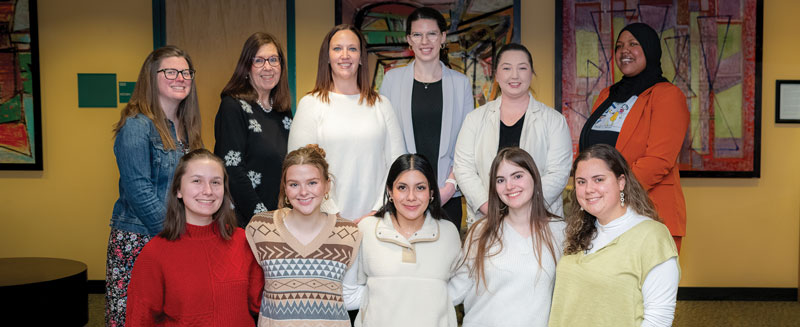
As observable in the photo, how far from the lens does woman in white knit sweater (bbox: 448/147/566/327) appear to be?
236 centimetres

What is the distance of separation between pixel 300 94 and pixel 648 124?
2.68 m


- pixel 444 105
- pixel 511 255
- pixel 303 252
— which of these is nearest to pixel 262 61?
pixel 444 105

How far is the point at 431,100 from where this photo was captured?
310 cm

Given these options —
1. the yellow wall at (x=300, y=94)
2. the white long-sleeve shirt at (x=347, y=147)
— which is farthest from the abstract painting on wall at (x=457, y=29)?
the white long-sleeve shirt at (x=347, y=147)

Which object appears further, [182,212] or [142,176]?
[142,176]

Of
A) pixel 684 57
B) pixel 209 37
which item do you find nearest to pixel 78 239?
pixel 209 37

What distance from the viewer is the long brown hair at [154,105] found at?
2.60m

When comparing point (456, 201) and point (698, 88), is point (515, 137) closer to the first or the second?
point (456, 201)

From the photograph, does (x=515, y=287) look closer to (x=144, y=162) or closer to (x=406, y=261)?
(x=406, y=261)

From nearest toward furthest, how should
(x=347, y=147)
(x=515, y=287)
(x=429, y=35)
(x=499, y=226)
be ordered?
(x=515, y=287) < (x=499, y=226) < (x=347, y=147) < (x=429, y=35)

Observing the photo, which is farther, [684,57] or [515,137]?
[684,57]

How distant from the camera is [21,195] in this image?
4.90m

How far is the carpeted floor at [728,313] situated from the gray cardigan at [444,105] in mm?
2252

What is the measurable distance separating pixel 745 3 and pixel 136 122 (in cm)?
425
